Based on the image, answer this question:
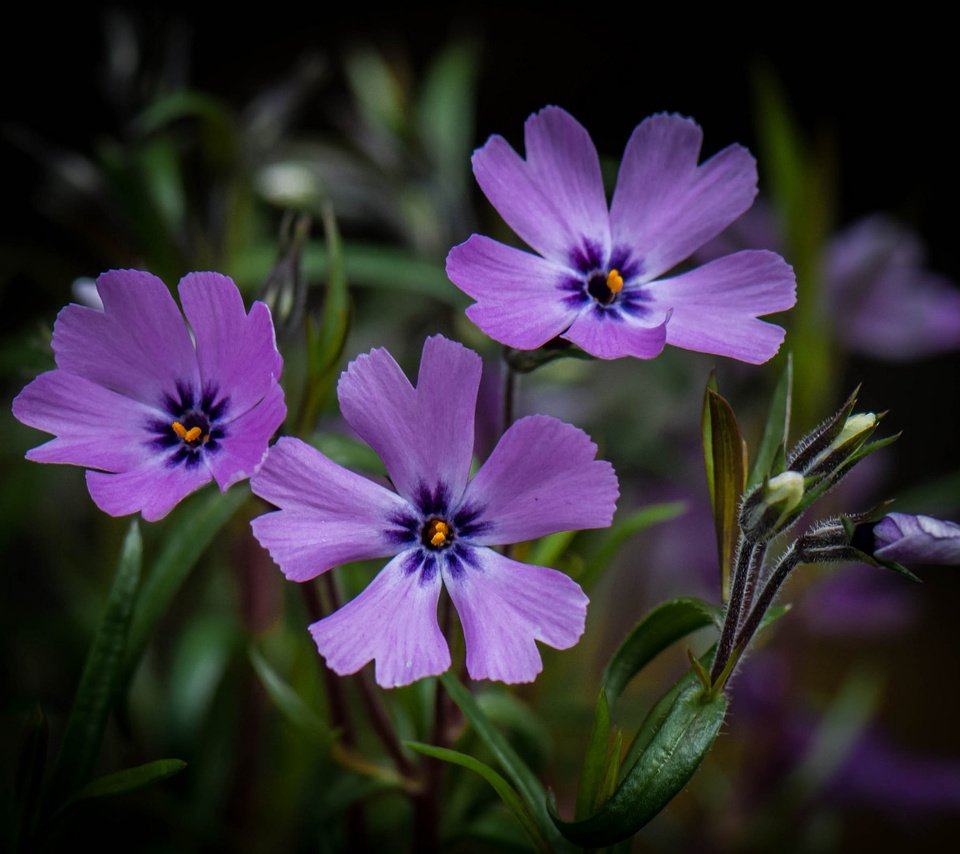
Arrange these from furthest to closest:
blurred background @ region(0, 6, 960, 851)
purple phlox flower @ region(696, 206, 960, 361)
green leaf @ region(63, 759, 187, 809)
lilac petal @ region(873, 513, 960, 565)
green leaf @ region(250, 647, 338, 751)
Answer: purple phlox flower @ region(696, 206, 960, 361) → blurred background @ region(0, 6, 960, 851) → green leaf @ region(250, 647, 338, 751) → green leaf @ region(63, 759, 187, 809) → lilac petal @ region(873, 513, 960, 565)

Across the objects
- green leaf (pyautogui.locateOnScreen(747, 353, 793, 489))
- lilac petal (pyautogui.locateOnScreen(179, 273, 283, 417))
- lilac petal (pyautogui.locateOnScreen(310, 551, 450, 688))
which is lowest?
lilac petal (pyautogui.locateOnScreen(310, 551, 450, 688))

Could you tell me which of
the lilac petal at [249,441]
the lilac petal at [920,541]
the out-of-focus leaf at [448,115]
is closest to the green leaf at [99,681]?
the lilac petal at [249,441]

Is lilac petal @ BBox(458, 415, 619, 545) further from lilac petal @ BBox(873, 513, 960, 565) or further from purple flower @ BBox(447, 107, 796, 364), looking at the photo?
lilac petal @ BBox(873, 513, 960, 565)

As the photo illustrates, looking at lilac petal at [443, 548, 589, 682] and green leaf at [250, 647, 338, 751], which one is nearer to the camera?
lilac petal at [443, 548, 589, 682]

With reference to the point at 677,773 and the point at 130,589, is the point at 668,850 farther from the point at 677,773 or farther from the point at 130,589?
the point at 130,589

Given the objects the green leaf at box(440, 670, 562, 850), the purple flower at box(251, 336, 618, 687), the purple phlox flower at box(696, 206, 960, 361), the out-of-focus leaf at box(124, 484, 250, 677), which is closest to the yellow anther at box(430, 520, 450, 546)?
the purple flower at box(251, 336, 618, 687)

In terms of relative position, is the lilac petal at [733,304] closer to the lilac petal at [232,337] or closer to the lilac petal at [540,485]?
the lilac petal at [540,485]
